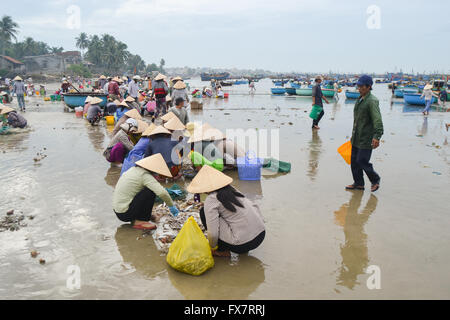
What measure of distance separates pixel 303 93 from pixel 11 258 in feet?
102

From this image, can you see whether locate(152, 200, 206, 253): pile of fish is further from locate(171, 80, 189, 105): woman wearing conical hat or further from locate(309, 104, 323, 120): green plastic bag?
locate(309, 104, 323, 120): green plastic bag

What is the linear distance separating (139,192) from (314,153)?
5451 millimetres

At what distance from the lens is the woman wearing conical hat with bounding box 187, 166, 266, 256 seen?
11.0ft

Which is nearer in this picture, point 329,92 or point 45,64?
point 329,92

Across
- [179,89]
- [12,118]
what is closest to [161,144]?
[179,89]

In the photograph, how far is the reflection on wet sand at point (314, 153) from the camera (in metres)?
6.77

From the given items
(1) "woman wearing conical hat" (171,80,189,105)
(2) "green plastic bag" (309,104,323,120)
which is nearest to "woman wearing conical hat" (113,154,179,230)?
(1) "woman wearing conical hat" (171,80,189,105)

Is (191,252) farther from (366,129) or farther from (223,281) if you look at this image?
(366,129)

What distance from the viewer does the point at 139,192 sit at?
418 cm

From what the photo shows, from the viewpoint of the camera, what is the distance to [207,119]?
48.1ft

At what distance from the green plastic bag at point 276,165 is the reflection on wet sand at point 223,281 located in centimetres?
348

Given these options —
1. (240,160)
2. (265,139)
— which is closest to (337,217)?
(240,160)

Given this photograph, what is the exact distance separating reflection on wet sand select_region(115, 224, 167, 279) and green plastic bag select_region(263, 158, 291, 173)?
11.5ft

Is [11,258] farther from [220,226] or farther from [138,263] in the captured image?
[220,226]
